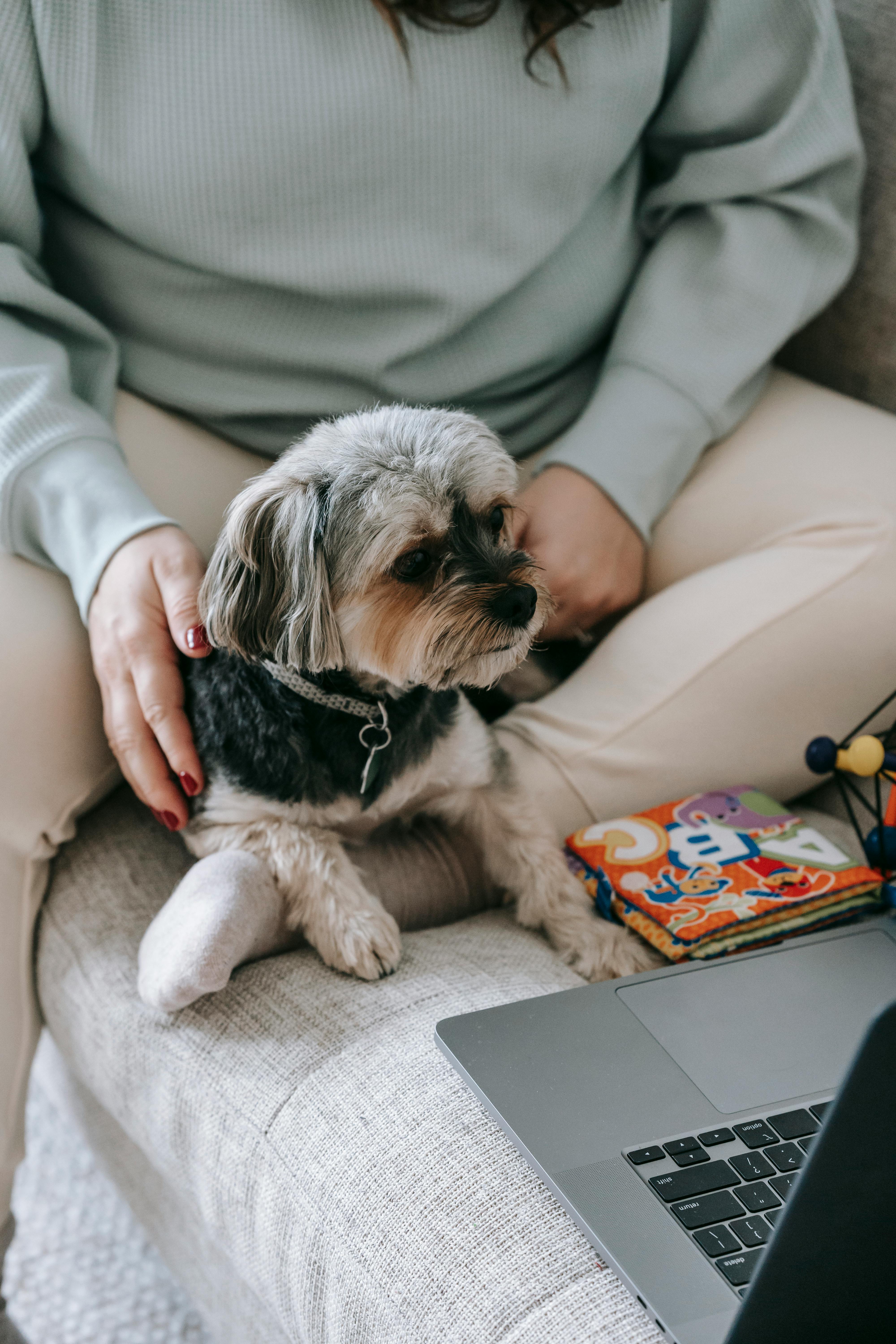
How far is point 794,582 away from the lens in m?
1.22

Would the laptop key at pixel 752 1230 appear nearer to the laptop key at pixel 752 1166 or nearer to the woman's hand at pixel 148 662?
the laptop key at pixel 752 1166

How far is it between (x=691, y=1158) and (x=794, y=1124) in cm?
9

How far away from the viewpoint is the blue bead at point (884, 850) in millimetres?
1079

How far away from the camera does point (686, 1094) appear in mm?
803

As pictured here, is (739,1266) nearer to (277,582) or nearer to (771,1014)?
(771,1014)

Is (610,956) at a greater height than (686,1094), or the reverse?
(686,1094)

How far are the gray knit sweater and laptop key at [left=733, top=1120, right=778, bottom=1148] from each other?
2.67 feet

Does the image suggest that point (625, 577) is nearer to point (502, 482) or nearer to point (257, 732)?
point (502, 482)

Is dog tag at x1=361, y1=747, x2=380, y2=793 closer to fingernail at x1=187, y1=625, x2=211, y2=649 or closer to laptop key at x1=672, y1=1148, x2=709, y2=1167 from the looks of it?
fingernail at x1=187, y1=625, x2=211, y2=649

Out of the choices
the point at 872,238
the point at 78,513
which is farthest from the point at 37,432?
the point at 872,238

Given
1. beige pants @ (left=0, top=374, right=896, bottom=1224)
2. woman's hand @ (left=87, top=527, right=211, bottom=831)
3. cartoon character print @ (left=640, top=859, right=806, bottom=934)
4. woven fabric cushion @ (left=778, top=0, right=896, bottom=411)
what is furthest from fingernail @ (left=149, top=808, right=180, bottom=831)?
woven fabric cushion @ (left=778, top=0, right=896, bottom=411)

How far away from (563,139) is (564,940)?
97 cm

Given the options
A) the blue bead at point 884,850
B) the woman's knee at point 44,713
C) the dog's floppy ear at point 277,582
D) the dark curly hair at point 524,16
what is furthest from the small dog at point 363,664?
the dark curly hair at point 524,16

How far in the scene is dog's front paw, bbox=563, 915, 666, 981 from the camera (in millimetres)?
1087
